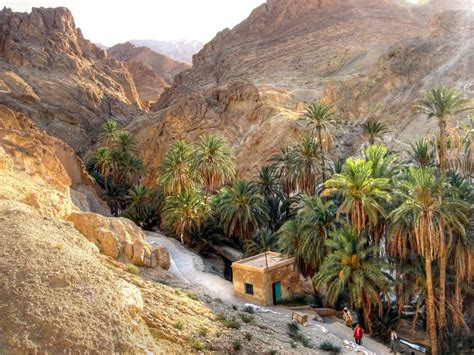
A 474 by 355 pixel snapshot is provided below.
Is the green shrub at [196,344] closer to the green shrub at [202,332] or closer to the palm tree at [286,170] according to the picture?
the green shrub at [202,332]

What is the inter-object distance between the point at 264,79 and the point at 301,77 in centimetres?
786

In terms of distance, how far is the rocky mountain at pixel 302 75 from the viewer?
6341 centimetres

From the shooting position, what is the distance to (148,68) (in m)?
162

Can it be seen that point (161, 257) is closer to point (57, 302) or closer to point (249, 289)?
point (249, 289)

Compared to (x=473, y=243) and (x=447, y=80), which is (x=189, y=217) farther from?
(x=447, y=80)

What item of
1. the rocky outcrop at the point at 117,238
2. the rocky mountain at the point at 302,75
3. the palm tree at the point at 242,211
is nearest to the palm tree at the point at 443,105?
the palm tree at the point at 242,211

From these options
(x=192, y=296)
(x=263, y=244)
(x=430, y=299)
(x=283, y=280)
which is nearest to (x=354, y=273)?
(x=430, y=299)

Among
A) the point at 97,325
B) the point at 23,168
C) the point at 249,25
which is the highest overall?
the point at 249,25

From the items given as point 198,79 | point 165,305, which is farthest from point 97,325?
point 198,79

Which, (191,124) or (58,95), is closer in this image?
(191,124)

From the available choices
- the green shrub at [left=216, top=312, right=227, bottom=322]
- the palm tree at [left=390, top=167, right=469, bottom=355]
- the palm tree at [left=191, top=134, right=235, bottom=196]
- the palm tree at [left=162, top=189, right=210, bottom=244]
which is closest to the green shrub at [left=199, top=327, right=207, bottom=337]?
the green shrub at [left=216, top=312, right=227, bottom=322]

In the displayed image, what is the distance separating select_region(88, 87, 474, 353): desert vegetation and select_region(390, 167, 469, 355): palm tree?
0.05 meters

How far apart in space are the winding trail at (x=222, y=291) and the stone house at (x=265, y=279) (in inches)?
27.3

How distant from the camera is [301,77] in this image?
9988 cm
